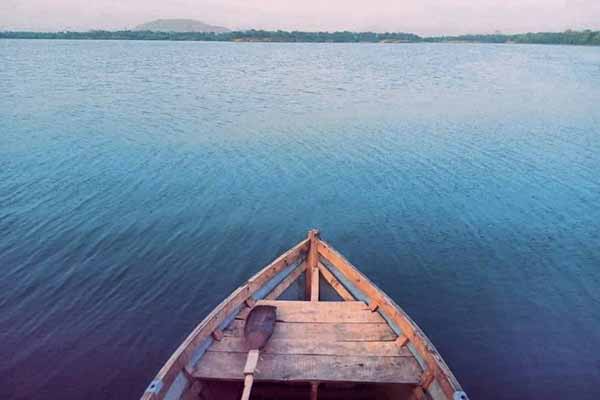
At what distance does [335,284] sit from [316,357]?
233cm

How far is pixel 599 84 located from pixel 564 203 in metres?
32.4

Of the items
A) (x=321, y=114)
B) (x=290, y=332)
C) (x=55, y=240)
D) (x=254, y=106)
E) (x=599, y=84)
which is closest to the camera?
(x=290, y=332)

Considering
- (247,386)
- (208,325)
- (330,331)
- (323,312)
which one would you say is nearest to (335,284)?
(323,312)

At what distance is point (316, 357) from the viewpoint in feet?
18.9

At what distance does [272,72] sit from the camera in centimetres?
4922

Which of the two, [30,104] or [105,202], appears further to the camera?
[30,104]

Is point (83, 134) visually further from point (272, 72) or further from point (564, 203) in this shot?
point (272, 72)

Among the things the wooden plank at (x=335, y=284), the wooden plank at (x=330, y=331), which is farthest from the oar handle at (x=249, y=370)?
the wooden plank at (x=335, y=284)

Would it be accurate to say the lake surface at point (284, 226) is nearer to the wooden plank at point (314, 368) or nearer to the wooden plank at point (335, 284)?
the wooden plank at point (335, 284)

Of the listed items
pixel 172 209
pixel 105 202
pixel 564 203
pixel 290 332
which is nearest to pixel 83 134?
pixel 105 202

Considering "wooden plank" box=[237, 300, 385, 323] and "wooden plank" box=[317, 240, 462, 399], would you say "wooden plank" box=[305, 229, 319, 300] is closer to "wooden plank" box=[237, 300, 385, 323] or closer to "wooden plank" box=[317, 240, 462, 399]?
"wooden plank" box=[317, 240, 462, 399]

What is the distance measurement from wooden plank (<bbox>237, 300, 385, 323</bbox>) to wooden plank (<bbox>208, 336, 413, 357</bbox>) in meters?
0.53

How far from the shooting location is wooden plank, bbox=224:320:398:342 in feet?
20.2

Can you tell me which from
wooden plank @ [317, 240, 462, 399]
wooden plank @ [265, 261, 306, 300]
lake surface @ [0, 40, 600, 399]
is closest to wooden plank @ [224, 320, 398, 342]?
wooden plank @ [317, 240, 462, 399]
